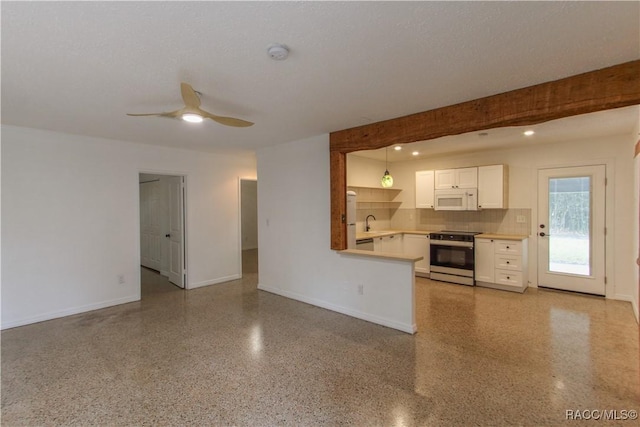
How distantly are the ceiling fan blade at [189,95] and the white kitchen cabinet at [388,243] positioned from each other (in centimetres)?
411

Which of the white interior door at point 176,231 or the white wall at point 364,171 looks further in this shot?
the white wall at point 364,171

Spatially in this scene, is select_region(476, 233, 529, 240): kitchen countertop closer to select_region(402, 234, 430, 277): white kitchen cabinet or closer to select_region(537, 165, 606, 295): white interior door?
select_region(537, 165, 606, 295): white interior door

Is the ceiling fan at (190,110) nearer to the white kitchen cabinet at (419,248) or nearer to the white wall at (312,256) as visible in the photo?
the white wall at (312,256)

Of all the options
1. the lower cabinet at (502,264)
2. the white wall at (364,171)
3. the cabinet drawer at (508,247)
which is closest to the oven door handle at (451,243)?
the lower cabinet at (502,264)

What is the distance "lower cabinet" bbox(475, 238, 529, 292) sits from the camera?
4867 millimetres

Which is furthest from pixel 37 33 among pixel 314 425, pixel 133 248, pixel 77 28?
pixel 133 248

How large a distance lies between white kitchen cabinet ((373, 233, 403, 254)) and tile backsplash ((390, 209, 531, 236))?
66cm

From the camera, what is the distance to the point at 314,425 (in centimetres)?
200

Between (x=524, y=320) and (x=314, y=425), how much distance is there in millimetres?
3093

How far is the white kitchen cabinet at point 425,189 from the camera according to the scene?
19.8ft

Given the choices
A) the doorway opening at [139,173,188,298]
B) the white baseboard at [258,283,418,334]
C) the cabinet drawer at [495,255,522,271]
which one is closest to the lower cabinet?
the cabinet drawer at [495,255,522,271]

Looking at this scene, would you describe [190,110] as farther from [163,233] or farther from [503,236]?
[503,236]

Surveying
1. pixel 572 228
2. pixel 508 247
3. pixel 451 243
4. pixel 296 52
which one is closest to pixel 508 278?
pixel 508 247

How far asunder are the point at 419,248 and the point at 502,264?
1487 mm
